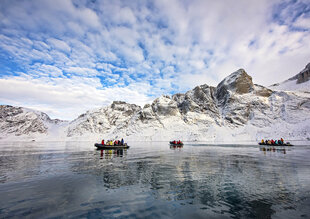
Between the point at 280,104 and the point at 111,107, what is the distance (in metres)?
142

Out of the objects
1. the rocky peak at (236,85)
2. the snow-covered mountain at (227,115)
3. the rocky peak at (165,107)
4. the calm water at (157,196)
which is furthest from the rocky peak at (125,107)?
the calm water at (157,196)

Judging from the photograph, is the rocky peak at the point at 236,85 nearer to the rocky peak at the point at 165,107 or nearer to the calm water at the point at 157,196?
the rocky peak at the point at 165,107

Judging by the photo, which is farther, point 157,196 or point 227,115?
point 227,115

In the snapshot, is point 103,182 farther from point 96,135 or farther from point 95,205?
point 96,135

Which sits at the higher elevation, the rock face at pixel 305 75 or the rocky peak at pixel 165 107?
the rock face at pixel 305 75

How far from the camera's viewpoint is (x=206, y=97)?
386 ft

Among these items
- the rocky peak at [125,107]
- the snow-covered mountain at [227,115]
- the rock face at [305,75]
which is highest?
the rock face at [305,75]

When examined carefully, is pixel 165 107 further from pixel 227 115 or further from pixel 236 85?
pixel 236 85

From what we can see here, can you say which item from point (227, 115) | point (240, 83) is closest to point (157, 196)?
point (227, 115)

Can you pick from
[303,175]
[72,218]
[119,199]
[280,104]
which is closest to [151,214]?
[119,199]

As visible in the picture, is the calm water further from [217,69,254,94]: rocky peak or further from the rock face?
the rock face

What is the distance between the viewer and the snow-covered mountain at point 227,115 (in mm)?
81812

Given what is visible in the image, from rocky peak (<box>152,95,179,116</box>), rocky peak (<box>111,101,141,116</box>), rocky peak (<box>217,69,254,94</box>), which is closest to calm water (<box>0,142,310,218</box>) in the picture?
rocky peak (<box>152,95,179,116</box>)

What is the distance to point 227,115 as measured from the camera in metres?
102
